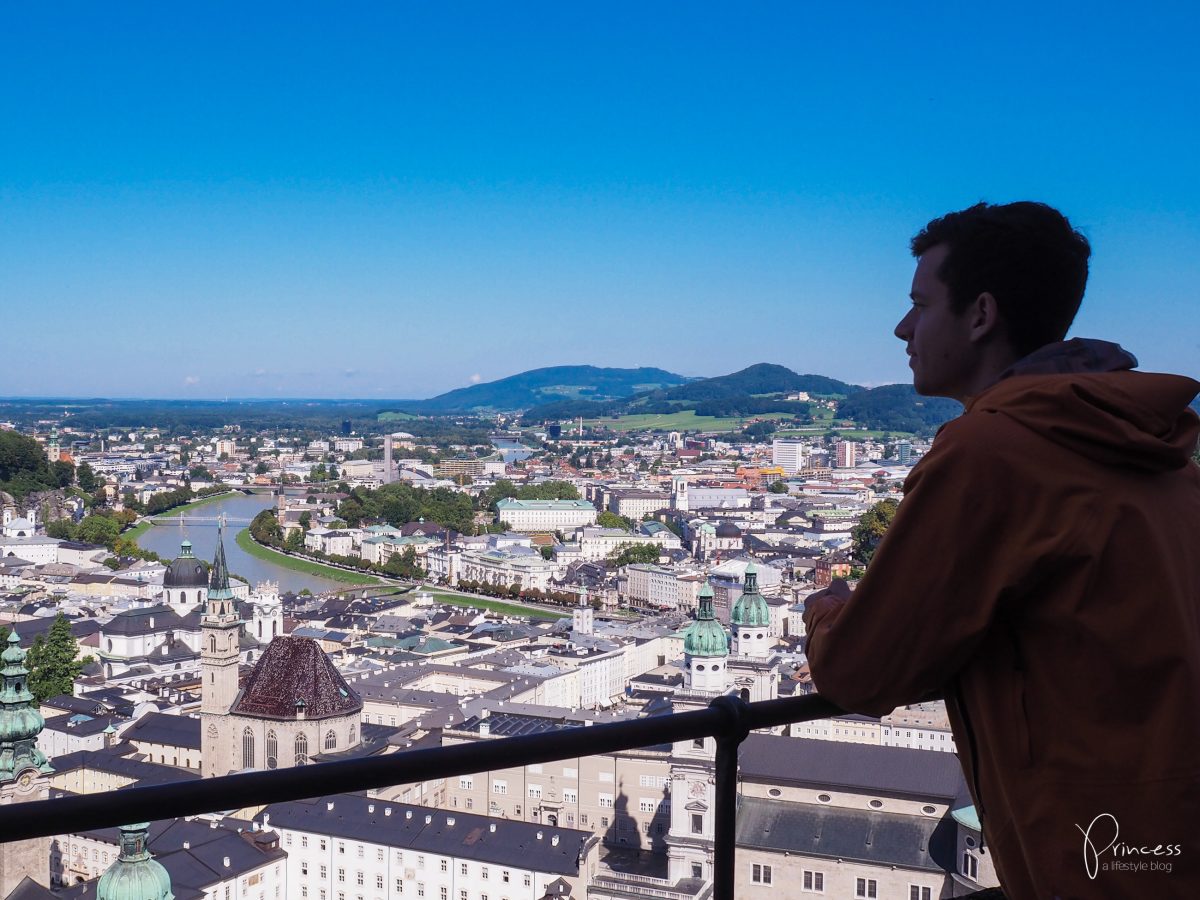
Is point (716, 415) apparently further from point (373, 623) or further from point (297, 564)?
point (373, 623)

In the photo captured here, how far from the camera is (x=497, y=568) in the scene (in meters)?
27.1

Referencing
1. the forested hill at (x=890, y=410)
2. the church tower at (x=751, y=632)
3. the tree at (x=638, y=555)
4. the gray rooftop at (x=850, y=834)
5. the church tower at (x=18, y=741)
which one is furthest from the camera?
the forested hill at (x=890, y=410)

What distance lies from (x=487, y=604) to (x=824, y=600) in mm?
23899

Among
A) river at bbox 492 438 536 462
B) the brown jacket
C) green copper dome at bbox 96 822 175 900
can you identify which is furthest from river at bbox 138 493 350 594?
the brown jacket

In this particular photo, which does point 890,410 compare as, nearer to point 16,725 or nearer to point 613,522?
point 613,522

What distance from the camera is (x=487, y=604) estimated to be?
2439cm

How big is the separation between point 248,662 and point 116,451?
4789 centimetres

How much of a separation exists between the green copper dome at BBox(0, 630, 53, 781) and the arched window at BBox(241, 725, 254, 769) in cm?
524

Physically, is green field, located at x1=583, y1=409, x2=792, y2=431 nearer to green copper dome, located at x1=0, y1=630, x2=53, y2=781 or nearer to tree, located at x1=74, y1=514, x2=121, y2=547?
tree, located at x1=74, y1=514, x2=121, y2=547

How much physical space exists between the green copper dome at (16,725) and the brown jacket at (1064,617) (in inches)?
202

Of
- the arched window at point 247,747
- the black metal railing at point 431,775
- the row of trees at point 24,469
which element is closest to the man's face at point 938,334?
the black metal railing at point 431,775

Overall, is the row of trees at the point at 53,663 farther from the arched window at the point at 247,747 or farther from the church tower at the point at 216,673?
the arched window at the point at 247,747

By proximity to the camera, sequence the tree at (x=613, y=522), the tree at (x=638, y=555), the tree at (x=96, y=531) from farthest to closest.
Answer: the tree at (x=613, y=522) → the tree at (x=96, y=531) → the tree at (x=638, y=555)

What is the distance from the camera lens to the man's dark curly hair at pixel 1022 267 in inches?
29.9
